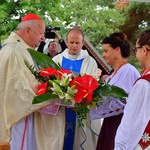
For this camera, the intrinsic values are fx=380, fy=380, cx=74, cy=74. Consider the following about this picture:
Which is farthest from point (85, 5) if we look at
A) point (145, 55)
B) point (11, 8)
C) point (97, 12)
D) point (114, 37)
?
point (145, 55)

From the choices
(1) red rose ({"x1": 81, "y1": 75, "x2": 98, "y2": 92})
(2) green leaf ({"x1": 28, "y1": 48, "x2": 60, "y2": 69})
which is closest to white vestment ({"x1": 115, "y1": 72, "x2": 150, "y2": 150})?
(1) red rose ({"x1": 81, "y1": 75, "x2": 98, "y2": 92})

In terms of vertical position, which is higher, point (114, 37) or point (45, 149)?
point (114, 37)

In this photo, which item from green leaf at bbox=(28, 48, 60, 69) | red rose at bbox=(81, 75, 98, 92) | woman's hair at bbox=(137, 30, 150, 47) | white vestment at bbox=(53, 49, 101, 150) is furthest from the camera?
white vestment at bbox=(53, 49, 101, 150)

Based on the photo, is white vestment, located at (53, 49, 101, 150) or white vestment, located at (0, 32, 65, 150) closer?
white vestment, located at (0, 32, 65, 150)

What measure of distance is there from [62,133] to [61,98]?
636 millimetres

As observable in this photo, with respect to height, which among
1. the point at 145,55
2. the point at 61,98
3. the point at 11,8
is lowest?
the point at 11,8

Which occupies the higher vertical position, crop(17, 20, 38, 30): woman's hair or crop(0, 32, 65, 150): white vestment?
crop(17, 20, 38, 30): woman's hair

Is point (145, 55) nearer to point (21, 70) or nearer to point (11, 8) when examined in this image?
point (21, 70)

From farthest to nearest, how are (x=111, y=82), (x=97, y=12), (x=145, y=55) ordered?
(x=97, y=12), (x=111, y=82), (x=145, y=55)

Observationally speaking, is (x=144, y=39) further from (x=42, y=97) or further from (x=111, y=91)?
(x=42, y=97)

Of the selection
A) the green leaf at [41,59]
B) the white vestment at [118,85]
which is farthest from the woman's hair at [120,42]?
the green leaf at [41,59]

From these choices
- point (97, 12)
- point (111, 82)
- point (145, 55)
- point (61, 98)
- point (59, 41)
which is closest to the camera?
point (145, 55)

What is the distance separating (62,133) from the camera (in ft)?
11.5

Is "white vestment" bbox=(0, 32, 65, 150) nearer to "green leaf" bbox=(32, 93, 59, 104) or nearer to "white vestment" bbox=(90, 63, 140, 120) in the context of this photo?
"green leaf" bbox=(32, 93, 59, 104)
